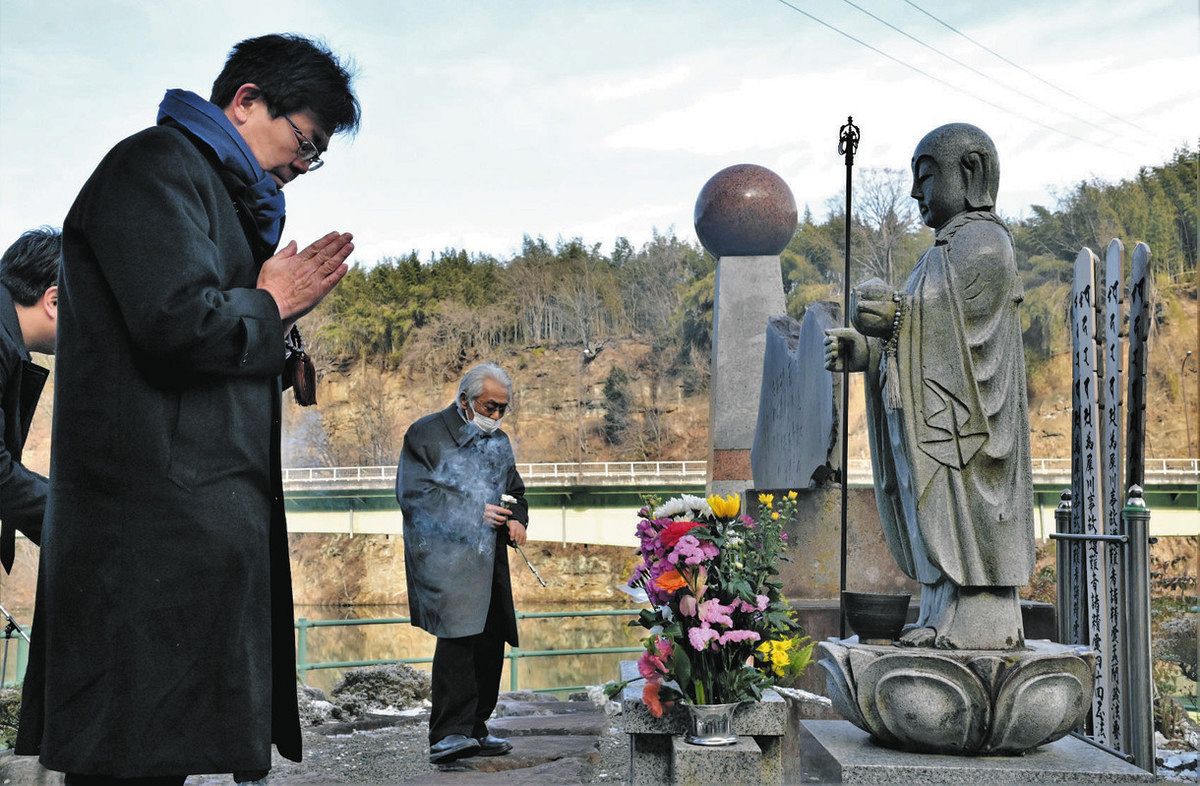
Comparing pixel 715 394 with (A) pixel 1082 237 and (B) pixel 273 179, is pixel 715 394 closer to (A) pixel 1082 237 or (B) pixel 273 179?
(B) pixel 273 179

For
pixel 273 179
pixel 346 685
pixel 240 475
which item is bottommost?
pixel 346 685

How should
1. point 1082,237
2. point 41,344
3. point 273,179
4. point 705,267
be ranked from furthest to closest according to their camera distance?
point 705,267 < point 1082,237 < point 41,344 < point 273,179

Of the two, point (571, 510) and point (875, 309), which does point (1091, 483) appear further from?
point (571, 510)

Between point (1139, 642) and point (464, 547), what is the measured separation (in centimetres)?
318

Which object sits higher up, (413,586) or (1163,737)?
(413,586)

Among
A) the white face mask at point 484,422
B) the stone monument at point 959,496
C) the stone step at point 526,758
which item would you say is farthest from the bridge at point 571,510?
the stone monument at point 959,496

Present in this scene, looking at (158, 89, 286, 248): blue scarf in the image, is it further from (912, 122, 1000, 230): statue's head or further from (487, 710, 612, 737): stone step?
(487, 710, 612, 737): stone step

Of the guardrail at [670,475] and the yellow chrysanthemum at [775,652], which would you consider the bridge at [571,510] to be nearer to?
the guardrail at [670,475]

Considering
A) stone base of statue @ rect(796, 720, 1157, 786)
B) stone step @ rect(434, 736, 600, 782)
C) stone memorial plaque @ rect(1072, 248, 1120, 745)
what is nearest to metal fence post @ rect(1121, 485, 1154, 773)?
stone base of statue @ rect(796, 720, 1157, 786)

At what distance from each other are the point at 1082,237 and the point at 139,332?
43.2 meters

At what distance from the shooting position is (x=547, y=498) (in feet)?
93.1

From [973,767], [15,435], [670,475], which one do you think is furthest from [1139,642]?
[670,475]

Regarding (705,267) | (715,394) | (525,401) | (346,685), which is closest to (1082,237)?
(705,267)

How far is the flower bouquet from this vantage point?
14.2 ft
